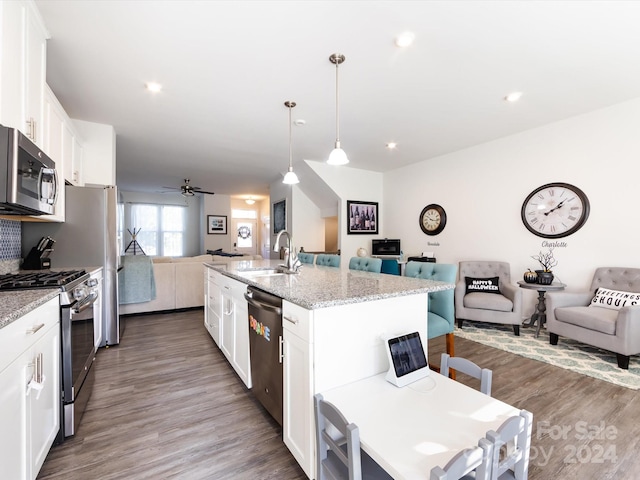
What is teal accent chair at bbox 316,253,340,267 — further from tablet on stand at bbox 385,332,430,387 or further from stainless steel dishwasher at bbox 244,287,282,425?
tablet on stand at bbox 385,332,430,387

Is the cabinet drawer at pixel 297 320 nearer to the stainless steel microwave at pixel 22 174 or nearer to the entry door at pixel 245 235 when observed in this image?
the stainless steel microwave at pixel 22 174

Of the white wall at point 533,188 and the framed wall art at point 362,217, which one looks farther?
the framed wall art at point 362,217

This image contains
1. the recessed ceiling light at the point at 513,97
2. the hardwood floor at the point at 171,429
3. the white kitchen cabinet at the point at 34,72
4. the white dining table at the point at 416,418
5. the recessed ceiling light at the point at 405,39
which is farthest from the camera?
the recessed ceiling light at the point at 513,97

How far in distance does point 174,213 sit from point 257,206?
2636mm

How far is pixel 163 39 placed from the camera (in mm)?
2082

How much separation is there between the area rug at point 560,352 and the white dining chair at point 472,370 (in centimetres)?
191

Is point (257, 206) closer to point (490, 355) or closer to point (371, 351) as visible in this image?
point (490, 355)

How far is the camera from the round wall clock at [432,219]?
16.2 feet

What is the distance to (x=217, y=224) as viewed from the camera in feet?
29.5

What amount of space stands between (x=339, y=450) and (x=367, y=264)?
78.0 inches

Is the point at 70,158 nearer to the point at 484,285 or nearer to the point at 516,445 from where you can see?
the point at 516,445

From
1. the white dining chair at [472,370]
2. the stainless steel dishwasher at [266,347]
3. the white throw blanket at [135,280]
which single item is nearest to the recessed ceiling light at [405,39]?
the stainless steel dishwasher at [266,347]

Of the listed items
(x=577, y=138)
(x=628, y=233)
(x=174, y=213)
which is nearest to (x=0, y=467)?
(x=628, y=233)

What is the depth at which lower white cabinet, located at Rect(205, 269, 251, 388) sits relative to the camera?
2121 millimetres
